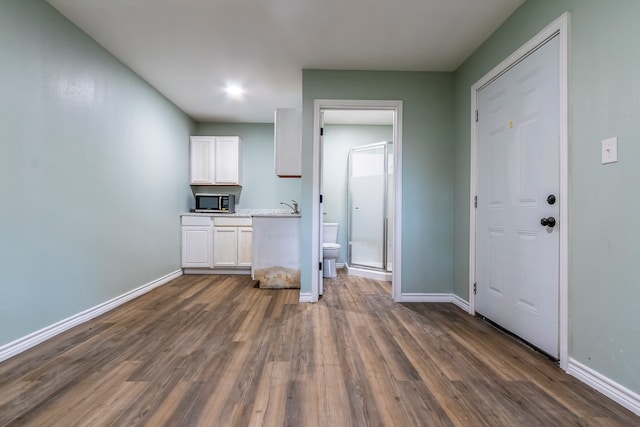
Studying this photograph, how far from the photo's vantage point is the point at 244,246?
Answer: 4008mm

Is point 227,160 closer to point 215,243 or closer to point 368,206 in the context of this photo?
point 215,243

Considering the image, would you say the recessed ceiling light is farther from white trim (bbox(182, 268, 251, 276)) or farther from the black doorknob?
the black doorknob

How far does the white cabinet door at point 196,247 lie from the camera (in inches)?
156

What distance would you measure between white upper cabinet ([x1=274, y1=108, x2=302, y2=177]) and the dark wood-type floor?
168 cm

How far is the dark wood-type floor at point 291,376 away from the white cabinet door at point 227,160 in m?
2.36

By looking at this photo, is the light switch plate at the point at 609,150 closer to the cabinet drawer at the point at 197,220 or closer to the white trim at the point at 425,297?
the white trim at the point at 425,297

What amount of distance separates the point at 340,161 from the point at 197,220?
7.91 feet

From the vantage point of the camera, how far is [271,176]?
456cm

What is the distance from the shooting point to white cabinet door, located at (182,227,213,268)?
396 centimetres

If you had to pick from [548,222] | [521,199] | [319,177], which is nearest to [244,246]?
[319,177]

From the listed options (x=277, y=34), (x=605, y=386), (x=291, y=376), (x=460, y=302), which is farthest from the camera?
(x=460, y=302)

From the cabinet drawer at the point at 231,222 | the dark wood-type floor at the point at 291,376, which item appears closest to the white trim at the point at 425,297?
the dark wood-type floor at the point at 291,376

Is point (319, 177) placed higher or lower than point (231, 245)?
higher

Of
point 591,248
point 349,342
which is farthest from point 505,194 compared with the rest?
point 349,342
